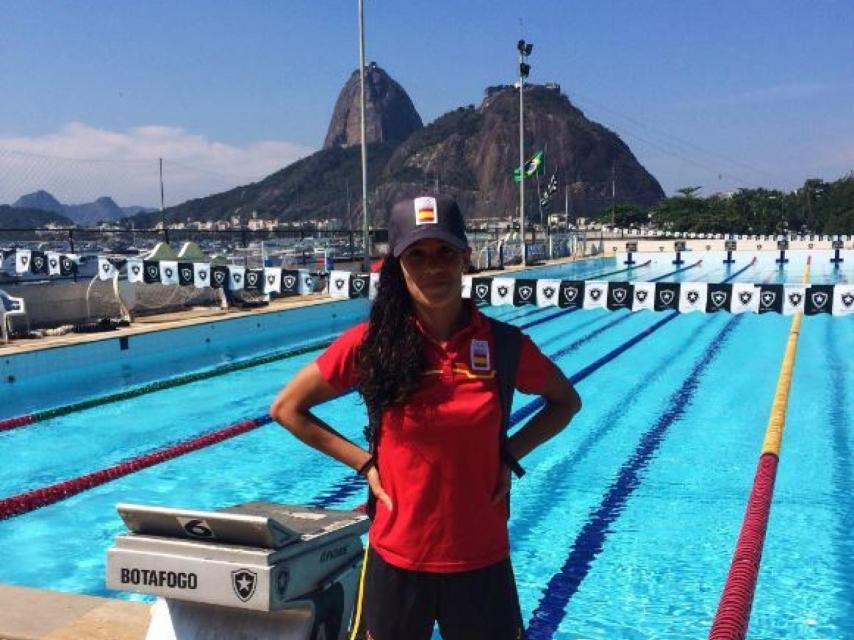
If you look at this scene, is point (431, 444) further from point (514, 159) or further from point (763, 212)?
point (514, 159)

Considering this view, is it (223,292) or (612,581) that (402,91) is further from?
(612,581)

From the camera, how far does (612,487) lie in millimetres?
6031

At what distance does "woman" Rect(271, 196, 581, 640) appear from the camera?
1.70m

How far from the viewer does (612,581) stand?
4398 millimetres

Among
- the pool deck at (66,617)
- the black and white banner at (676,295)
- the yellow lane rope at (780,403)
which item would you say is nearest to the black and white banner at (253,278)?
the black and white banner at (676,295)

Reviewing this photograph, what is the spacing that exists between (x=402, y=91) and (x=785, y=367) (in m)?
187

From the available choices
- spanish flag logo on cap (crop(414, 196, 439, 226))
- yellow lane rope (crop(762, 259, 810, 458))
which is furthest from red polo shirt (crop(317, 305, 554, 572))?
yellow lane rope (crop(762, 259, 810, 458))

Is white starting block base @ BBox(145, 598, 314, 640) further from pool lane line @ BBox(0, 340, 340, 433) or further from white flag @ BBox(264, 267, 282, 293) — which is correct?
white flag @ BBox(264, 267, 282, 293)

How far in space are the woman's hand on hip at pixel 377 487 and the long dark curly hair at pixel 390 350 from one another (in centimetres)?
14

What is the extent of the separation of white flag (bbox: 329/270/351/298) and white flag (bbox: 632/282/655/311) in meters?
4.87

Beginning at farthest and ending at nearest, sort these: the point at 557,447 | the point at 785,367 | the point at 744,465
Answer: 1. the point at 785,367
2. the point at 557,447
3. the point at 744,465

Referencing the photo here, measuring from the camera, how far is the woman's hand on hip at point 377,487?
69.1 inches

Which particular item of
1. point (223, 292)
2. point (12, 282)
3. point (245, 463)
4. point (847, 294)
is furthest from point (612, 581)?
point (12, 282)

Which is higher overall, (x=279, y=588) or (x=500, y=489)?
(x=500, y=489)
